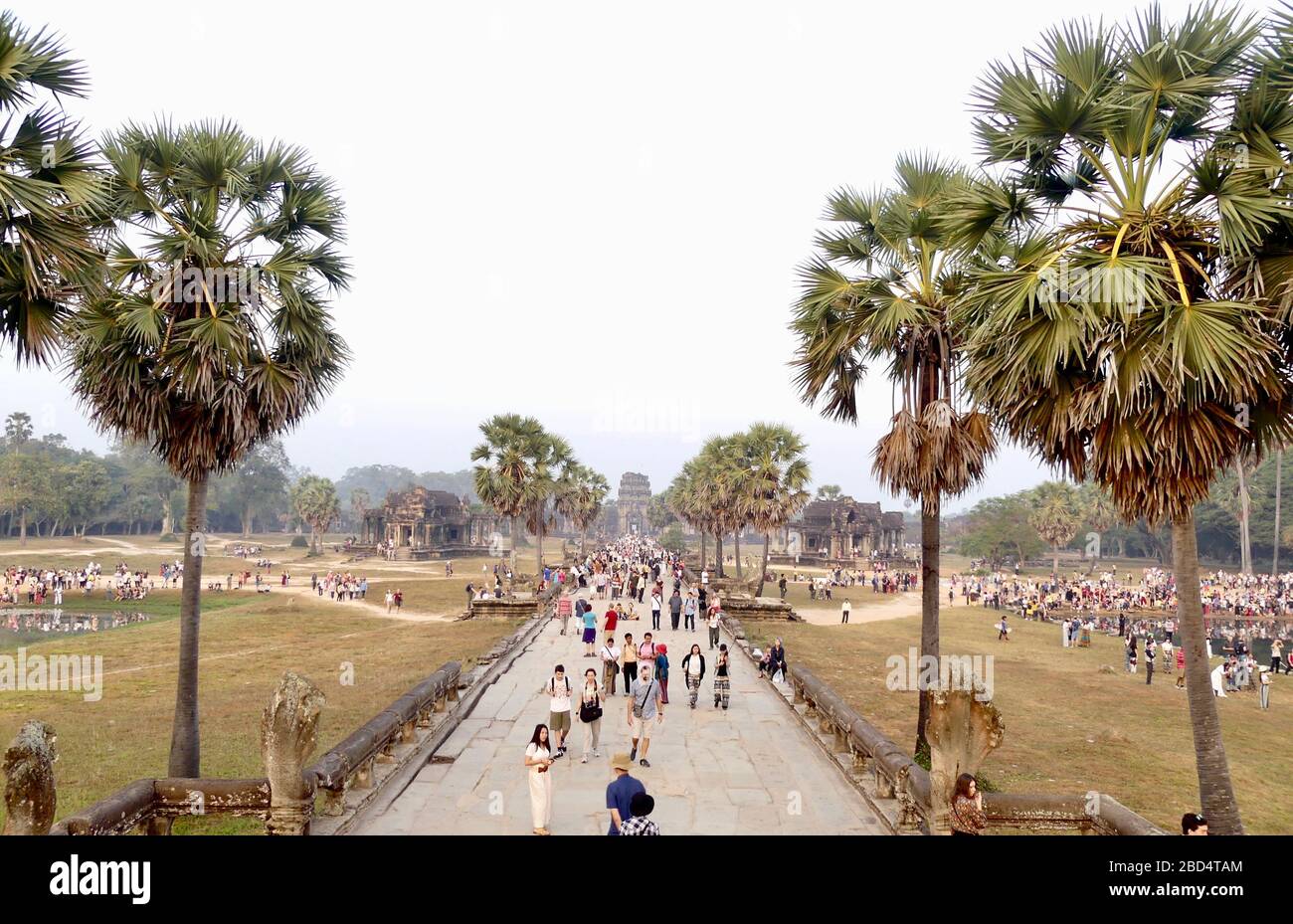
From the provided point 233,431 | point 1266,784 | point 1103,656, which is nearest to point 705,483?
point 1103,656

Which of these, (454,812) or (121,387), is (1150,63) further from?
(121,387)

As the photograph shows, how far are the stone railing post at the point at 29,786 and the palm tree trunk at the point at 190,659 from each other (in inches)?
169

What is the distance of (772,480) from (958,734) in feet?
96.1

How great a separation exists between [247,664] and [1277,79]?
2396 cm

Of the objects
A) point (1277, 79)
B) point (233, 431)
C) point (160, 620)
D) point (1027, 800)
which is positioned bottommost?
point (160, 620)

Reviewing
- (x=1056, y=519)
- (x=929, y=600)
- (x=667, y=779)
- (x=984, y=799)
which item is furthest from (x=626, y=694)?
(x=1056, y=519)

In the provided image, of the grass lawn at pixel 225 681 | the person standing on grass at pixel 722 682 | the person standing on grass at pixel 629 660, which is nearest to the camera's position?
the grass lawn at pixel 225 681

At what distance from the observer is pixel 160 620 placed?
31.4 meters

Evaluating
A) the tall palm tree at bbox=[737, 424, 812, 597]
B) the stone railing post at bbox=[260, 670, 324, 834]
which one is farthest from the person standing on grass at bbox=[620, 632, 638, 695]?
the tall palm tree at bbox=[737, 424, 812, 597]

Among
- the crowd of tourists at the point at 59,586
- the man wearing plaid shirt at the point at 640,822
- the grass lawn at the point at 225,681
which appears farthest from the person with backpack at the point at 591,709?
the crowd of tourists at the point at 59,586

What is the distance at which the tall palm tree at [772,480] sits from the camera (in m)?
35.0

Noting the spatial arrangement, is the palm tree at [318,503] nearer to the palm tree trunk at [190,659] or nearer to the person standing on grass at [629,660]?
the person standing on grass at [629,660]

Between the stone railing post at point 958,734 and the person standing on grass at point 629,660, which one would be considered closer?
the stone railing post at point 958,734

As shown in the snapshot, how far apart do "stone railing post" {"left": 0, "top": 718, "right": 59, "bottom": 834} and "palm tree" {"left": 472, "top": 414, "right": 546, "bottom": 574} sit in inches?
1212
